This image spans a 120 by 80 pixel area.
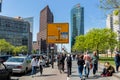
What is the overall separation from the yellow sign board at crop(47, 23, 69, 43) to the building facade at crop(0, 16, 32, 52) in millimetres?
130351

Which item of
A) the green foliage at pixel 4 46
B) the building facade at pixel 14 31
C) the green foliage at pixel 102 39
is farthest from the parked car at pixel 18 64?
the building facade at pixel 14 31

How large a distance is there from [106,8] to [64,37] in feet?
82.0

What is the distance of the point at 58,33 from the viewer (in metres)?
43.8

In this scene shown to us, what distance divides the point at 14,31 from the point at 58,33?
143 m

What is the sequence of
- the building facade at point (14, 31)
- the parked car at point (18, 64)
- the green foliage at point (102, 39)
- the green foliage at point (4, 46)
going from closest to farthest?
the parked car at point (18, 64) → the green foliage at point (102, 39) → the green foliage at point (4, 46) → the building facade at point (14, 31)

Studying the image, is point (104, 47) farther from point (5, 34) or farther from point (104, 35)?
point (5, 34)

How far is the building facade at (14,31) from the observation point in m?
176

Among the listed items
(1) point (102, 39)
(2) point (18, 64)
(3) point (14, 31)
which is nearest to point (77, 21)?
(3) point (14, 31)

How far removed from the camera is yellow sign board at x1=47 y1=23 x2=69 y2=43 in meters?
43.4

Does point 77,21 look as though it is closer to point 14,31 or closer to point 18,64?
point 14,31

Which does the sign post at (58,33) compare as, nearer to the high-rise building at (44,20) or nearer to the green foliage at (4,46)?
the high-rise building at (44,20)

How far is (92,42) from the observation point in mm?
88125

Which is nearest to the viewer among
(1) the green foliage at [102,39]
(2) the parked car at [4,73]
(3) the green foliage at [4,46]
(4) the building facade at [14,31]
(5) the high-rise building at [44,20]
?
(2) the parked car at [4,73]

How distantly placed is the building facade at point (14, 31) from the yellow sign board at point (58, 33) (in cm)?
13035
